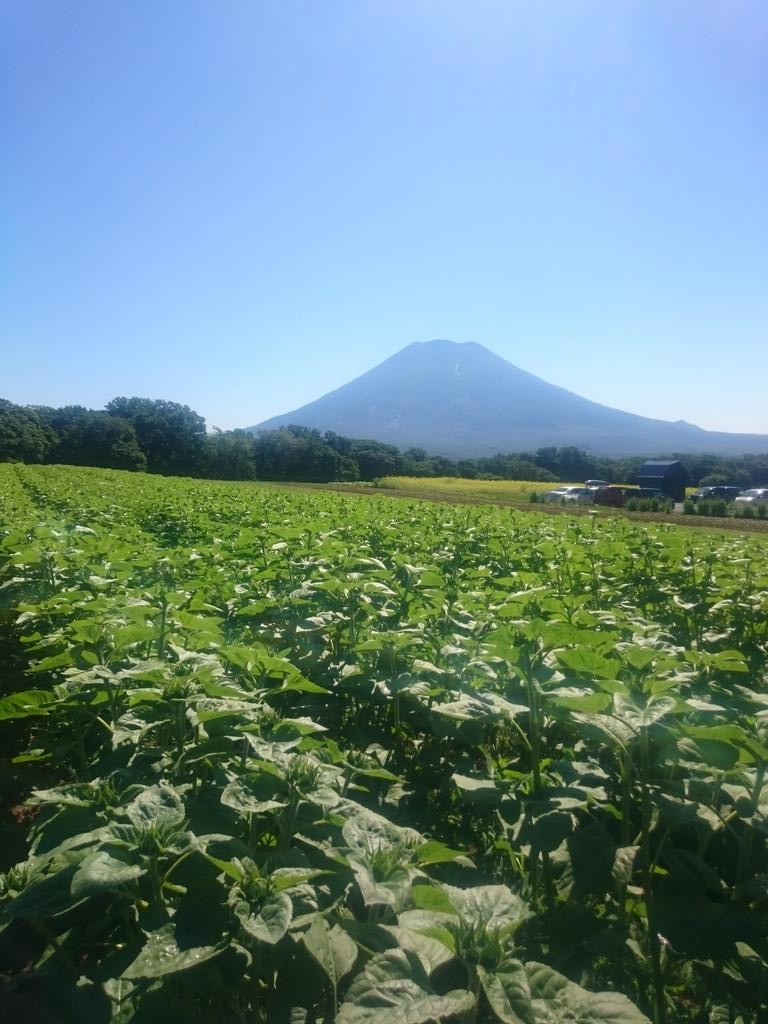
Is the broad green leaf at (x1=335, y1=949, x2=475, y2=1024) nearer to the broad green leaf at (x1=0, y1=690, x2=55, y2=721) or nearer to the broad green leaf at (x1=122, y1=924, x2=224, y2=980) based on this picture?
the broad green leaf at (x1=122, y1=924, x2=224, y2=980)

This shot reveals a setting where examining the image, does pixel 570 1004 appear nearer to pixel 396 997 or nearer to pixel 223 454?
pixel 396 997

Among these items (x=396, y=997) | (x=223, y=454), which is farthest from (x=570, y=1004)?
(x=223, y=454)

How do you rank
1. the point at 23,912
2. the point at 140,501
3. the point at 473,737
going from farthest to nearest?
1. the point at 140,501
2. the point at 473,737
3. the point at 23,912

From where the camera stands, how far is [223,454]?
69125 mm

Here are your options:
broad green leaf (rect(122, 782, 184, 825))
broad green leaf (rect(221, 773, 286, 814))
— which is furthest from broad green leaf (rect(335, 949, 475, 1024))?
broad green leaf (rect(122, 782, 184, 825))

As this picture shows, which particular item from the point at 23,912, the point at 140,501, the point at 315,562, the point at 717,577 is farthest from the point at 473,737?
the point at 140,501

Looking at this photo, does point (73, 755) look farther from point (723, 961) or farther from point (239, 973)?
point (723, 961)

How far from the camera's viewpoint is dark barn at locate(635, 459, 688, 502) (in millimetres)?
47938

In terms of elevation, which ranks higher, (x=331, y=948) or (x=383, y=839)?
(x=383, y=839)

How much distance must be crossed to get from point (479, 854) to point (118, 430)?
68.5m

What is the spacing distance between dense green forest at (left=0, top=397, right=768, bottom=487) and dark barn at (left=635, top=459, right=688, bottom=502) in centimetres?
2014

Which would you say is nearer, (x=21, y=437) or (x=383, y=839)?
(x=383, y=839)

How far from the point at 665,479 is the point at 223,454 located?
4444 centimetres

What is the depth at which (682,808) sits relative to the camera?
6.05 feet
